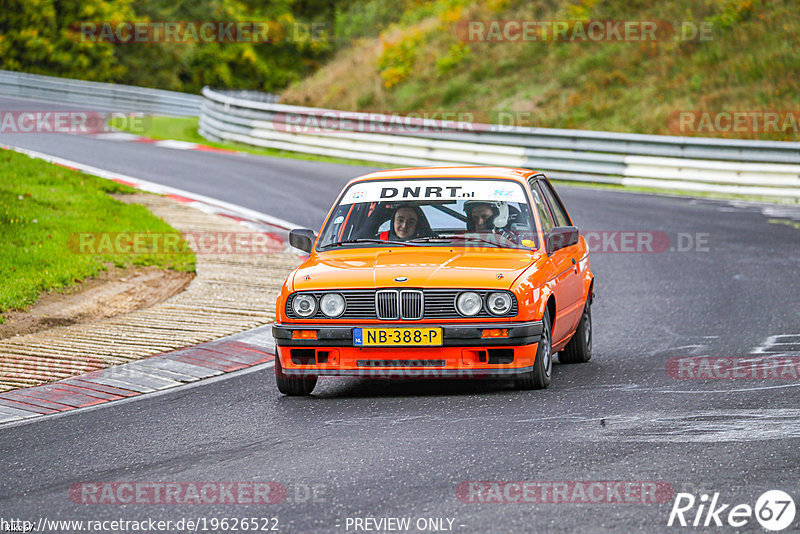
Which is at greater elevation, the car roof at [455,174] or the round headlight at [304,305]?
the car roof at [455,174]

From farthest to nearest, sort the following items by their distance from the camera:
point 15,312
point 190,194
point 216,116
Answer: point 216,116 → point 190,194 → point 15,312

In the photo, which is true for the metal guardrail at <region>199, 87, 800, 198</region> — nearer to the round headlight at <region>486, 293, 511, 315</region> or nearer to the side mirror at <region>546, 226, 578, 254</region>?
the side mirror at <region>546, 226, 578, 254</region>

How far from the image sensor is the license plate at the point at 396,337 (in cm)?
749

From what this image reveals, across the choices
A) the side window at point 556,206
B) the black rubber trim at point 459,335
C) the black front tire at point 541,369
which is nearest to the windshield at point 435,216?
the side window at point 556,206

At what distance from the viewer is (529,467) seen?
5867 millimetres

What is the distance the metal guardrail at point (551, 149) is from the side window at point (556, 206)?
12.1m

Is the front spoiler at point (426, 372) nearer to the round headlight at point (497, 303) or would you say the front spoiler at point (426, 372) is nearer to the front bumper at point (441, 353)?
the front bumper at point (441, 353)

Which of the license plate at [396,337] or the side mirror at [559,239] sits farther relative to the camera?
the side mirror at [559,239]

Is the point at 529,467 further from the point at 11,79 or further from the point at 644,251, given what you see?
the point at 11,79

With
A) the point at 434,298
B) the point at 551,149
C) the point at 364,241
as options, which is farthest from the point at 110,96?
the point at 434,298

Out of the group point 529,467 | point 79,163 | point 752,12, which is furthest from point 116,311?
point 752,12

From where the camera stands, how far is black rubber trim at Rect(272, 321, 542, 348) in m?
7.49

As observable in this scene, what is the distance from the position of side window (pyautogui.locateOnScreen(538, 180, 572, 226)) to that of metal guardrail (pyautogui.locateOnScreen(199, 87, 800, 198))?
12066 millimetres

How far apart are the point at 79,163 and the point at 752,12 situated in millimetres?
19006
